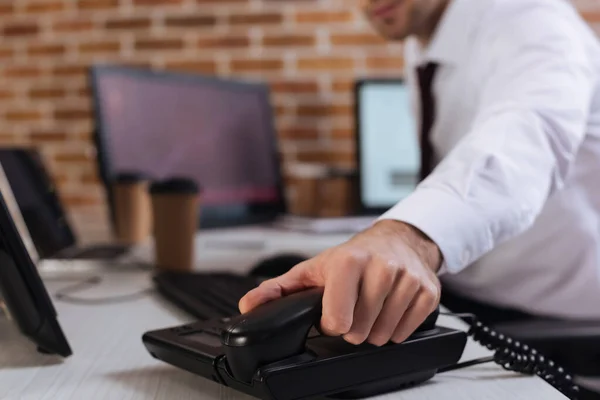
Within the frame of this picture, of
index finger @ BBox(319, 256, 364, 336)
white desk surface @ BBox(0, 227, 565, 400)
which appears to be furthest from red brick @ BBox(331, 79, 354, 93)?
index finger @ BBox(319, 256, 364, 336)

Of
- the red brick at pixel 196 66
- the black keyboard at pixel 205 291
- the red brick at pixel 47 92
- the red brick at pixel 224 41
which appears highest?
the red brick at pixel 224 41

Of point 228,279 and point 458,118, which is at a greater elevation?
point 458,118

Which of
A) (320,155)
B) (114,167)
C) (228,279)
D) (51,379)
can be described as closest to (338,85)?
(320,155)

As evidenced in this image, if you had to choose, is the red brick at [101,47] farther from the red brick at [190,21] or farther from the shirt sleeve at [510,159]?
the shirt sleeve at [510,159]

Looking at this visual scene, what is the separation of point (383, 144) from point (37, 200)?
1133 mm

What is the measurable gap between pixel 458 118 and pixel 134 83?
33.3 inches

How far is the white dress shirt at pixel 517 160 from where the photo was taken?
0.71 m

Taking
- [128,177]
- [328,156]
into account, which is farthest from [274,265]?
[328,156]

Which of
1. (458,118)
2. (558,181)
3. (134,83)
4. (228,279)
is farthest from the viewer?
(134,83)

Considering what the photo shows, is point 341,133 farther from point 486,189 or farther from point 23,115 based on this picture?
point 486,189

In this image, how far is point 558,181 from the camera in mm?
782

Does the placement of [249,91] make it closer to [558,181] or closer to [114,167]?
[114,167]

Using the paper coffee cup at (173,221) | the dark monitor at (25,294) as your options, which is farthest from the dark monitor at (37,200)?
the dark monitor at (25,294)

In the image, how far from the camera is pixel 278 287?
56cm
